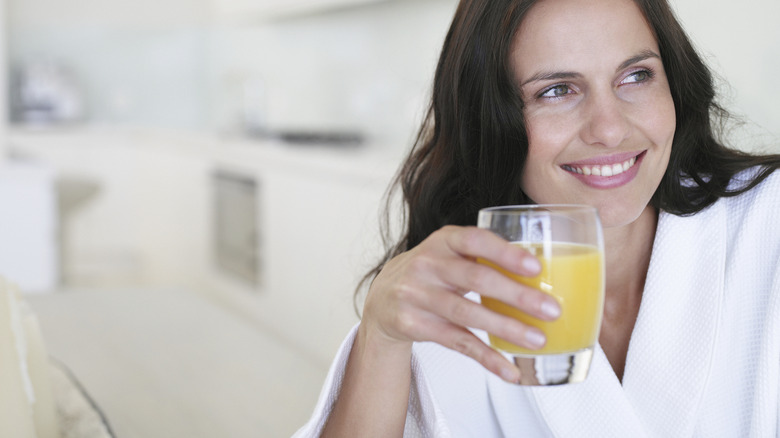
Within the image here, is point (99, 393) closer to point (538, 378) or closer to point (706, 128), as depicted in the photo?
point (538, 378)

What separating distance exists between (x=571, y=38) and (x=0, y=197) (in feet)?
11.4

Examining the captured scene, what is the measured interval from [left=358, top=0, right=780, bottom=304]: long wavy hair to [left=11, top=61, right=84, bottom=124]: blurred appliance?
461 cm

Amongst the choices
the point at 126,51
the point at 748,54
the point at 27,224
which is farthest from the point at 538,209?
Result: the point at 126,51

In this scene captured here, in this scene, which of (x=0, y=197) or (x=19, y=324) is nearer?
(x=19, y=324)

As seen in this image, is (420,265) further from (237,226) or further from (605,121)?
(237,226)

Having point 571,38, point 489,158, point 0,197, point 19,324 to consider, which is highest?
point 571,38

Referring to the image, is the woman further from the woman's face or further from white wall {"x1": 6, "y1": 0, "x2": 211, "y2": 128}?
white wall {"x1": 6, "y1": 0, "x2": 211, "y2": 128}

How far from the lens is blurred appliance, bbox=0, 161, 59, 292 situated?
3965 mm

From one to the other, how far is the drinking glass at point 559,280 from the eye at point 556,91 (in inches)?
16.6

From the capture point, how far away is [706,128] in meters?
1.28

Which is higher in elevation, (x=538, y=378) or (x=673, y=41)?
(x=673, y=41)

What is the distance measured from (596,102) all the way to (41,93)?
16.2 feet

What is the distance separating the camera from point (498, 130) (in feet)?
3.85

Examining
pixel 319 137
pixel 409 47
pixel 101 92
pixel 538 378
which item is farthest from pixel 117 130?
pixel 538 378
